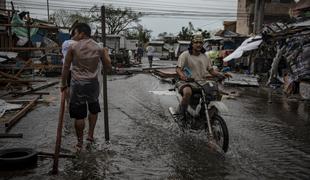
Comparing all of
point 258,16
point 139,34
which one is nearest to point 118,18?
point 139,34

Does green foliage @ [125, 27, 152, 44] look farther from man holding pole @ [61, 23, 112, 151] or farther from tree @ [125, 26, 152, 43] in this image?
man holding pole @ [61, 23, 112, 151]

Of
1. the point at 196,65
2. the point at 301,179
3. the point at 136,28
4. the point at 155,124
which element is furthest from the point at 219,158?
the point at 136,28

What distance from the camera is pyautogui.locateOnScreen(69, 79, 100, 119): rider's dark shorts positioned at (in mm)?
6340

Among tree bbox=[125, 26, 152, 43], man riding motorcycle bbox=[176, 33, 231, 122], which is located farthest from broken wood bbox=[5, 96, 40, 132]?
tree bbox=[125, 26, 152, 43]

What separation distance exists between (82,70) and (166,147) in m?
1.79

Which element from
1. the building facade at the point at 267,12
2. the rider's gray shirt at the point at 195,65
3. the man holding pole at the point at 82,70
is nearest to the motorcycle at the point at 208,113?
the rider's gray shirt at the point at 195,65

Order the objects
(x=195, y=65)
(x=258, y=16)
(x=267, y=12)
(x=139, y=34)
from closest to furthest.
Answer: (x=195, y=65), (x=258, y=16), (x=267, y=12), (x=139, y=34)

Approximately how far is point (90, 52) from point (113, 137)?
184 cm

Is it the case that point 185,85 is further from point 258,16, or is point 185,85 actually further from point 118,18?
point 118,18

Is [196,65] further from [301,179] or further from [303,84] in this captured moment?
[303,84]

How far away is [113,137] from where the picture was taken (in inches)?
298

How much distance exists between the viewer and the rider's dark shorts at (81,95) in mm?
6340

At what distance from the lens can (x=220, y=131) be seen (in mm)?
6641

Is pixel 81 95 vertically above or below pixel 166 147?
above
